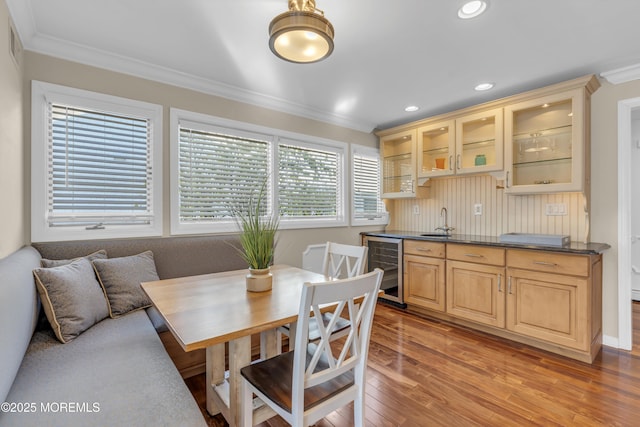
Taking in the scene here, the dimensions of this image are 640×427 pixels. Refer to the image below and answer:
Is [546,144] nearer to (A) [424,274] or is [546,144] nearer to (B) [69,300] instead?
(A) [424,274]

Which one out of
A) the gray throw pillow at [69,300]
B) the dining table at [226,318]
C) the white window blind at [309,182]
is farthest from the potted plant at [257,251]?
the white window blind at [309,182]

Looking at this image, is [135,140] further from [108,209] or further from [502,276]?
[502,276]

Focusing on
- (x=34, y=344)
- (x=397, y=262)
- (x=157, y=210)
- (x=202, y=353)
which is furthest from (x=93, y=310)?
(x=397, y=262)

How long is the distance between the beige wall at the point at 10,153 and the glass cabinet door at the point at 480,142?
12.2 ft

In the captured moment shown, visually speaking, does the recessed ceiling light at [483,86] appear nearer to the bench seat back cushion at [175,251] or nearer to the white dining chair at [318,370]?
the white dining chair at [318,370]

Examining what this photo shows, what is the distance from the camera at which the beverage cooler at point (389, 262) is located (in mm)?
3633

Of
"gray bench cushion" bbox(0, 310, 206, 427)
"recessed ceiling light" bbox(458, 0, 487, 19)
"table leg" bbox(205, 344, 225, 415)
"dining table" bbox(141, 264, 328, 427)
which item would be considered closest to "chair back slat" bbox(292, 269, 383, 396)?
"dining table" bbox(141, 264, 328, 427)

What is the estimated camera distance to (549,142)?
2838 mm

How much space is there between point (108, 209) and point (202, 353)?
4.38 ft

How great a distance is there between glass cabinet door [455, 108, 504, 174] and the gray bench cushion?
3.25 metres

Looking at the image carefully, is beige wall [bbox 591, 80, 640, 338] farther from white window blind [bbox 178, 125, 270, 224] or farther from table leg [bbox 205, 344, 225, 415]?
table leg [bbox 205, 344, 225, 415]

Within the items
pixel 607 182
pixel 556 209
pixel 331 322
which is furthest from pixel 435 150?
pixel 331 322

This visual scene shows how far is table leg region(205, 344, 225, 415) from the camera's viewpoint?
5.73ft

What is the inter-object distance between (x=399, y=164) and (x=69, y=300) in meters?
3.74
